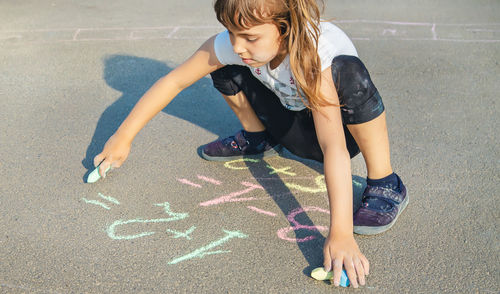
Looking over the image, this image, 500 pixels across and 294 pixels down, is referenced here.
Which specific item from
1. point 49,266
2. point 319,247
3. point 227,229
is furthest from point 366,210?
point 49,266

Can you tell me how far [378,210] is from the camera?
2.26 meters

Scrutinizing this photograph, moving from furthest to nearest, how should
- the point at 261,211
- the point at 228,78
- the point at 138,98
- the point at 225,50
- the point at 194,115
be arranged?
the point at 138,98
the point at 194,115
the point at 228,78
the point at 261,211
the point at 225,50

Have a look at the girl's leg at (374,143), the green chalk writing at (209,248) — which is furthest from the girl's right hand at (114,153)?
the girl's leg at (374,143)

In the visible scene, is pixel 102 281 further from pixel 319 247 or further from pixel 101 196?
pixel 319 247

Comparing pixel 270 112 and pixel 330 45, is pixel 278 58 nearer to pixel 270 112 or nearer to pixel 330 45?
pixel 330 45

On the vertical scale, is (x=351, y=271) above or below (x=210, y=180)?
above

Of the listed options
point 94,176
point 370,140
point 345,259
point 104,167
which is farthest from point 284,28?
point 94,176

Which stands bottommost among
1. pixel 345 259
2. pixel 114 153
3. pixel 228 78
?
pixel 345 259

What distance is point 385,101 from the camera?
3.50 m

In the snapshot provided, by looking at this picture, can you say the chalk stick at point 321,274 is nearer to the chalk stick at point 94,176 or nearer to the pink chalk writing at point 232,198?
the pink chalk writing at point 232,198

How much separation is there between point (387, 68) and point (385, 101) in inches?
25.3

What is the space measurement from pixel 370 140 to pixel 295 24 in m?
0.63

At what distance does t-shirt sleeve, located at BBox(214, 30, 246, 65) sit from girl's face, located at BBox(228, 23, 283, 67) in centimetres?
26

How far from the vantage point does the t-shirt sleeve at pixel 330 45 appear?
2020mm
